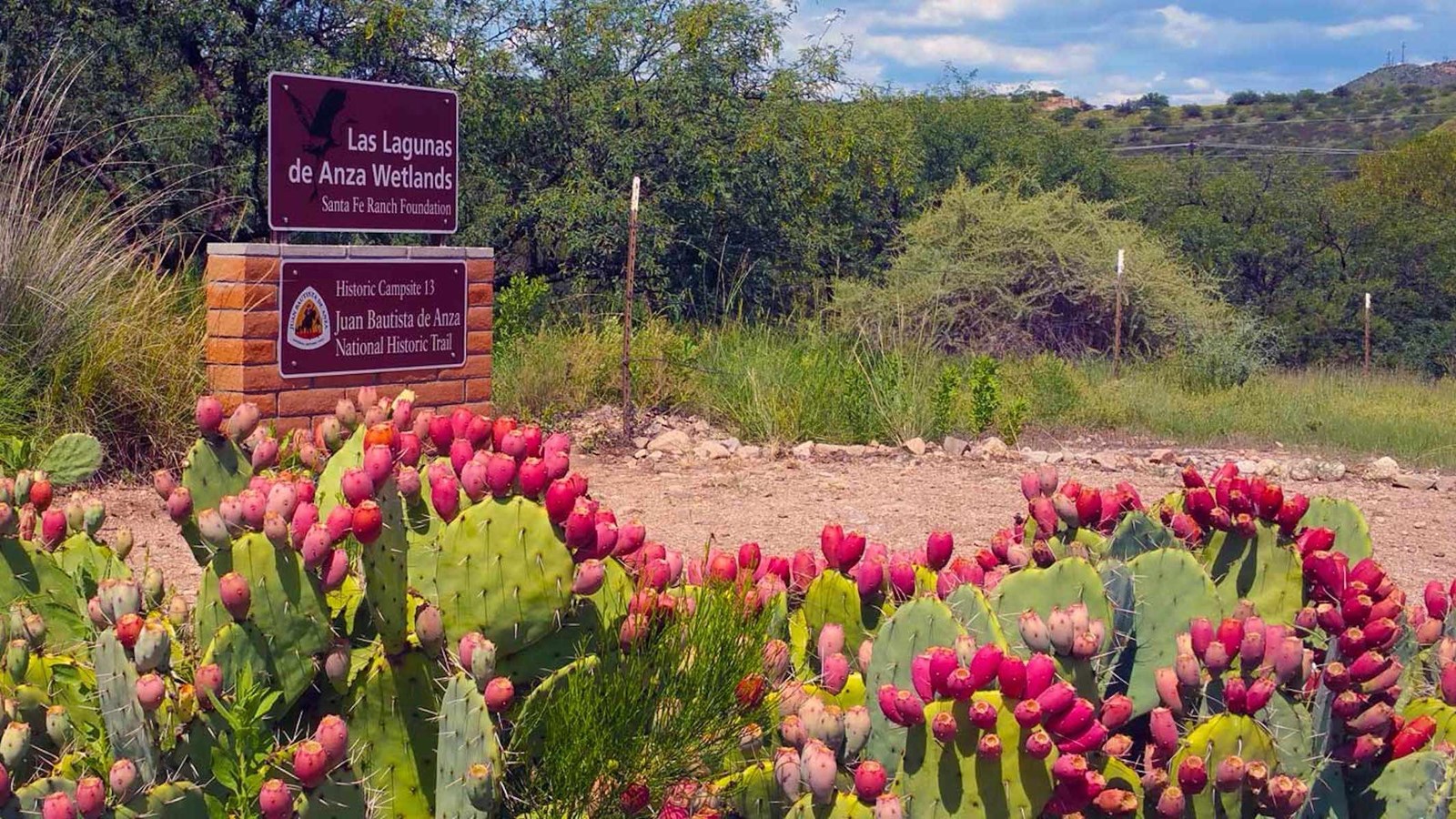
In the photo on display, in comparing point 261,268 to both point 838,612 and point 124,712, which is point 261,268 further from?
point 124,712

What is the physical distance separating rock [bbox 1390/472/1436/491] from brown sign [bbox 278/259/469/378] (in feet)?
18.8

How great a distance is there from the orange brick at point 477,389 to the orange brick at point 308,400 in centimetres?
83

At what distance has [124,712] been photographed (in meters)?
2.15

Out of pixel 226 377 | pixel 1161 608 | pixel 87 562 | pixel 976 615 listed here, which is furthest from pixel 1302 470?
pixel 87 562

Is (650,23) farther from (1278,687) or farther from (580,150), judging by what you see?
(1278,687)

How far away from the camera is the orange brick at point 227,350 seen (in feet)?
20.4

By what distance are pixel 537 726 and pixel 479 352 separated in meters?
5.08

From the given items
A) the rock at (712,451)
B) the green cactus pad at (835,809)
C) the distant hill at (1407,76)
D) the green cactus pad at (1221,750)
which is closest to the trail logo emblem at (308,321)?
the rock at (712,451)

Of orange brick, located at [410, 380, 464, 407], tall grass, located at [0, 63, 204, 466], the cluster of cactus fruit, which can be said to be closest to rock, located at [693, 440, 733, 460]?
orange brick, located at [410, 380, 464, 407]

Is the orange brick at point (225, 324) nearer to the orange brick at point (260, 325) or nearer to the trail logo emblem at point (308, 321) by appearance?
the orange brick at point (260, 325)

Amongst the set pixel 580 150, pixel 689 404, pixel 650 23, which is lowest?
pixel 689 404

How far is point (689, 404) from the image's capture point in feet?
31.5

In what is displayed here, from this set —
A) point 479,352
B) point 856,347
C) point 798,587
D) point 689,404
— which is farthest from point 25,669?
point 856,347

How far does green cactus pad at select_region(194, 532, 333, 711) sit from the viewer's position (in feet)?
7.57
